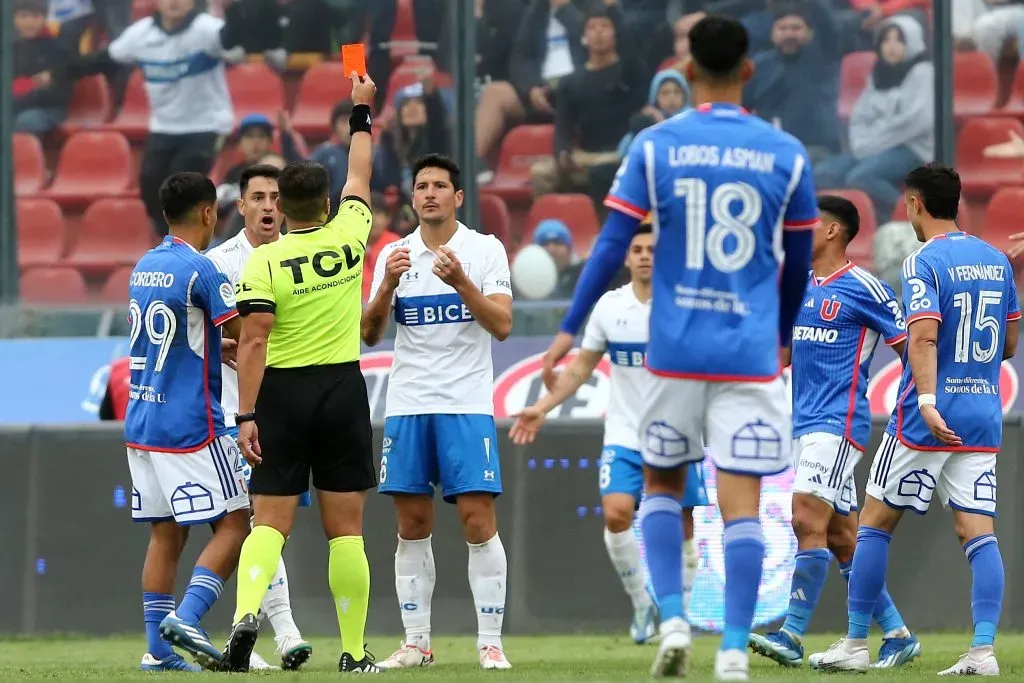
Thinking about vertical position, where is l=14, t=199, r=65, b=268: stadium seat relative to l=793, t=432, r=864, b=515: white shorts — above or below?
above

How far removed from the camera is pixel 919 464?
7516 millimetres

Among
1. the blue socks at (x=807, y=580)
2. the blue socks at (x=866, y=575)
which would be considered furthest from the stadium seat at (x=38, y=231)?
the blue socks at (x=866, y=575)

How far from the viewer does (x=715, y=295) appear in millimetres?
5727

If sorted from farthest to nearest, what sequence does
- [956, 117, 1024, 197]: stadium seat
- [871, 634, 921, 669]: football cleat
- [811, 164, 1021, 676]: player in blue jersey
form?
[956, 117, 1024, 197]: stadium seat
[871, 634, 921, 669]: football cleat
[811, 164, 1021, 676]: player in blue jersey

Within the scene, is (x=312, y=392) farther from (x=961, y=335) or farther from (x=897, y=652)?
(x=897, y=652)

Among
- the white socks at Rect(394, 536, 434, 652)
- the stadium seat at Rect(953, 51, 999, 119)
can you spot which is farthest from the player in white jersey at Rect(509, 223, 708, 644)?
the stadium seat at Rect(953, 51, 999, 119)

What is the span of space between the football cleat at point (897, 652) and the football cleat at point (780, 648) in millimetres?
393

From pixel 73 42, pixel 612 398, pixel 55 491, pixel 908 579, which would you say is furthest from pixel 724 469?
pixel 73 42

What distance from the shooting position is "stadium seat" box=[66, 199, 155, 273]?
14.4m

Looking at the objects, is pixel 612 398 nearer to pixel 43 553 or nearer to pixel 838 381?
pixel 838 381

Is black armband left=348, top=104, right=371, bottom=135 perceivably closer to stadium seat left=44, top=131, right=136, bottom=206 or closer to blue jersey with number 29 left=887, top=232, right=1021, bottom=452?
blue jersey with number 29 left=887, top=232, right=1021, bottom=452

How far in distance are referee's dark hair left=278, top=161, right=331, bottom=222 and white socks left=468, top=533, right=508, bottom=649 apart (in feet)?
5.92

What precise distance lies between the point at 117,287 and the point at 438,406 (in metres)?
6.85

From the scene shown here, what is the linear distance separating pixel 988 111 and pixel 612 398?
20.3 feet
